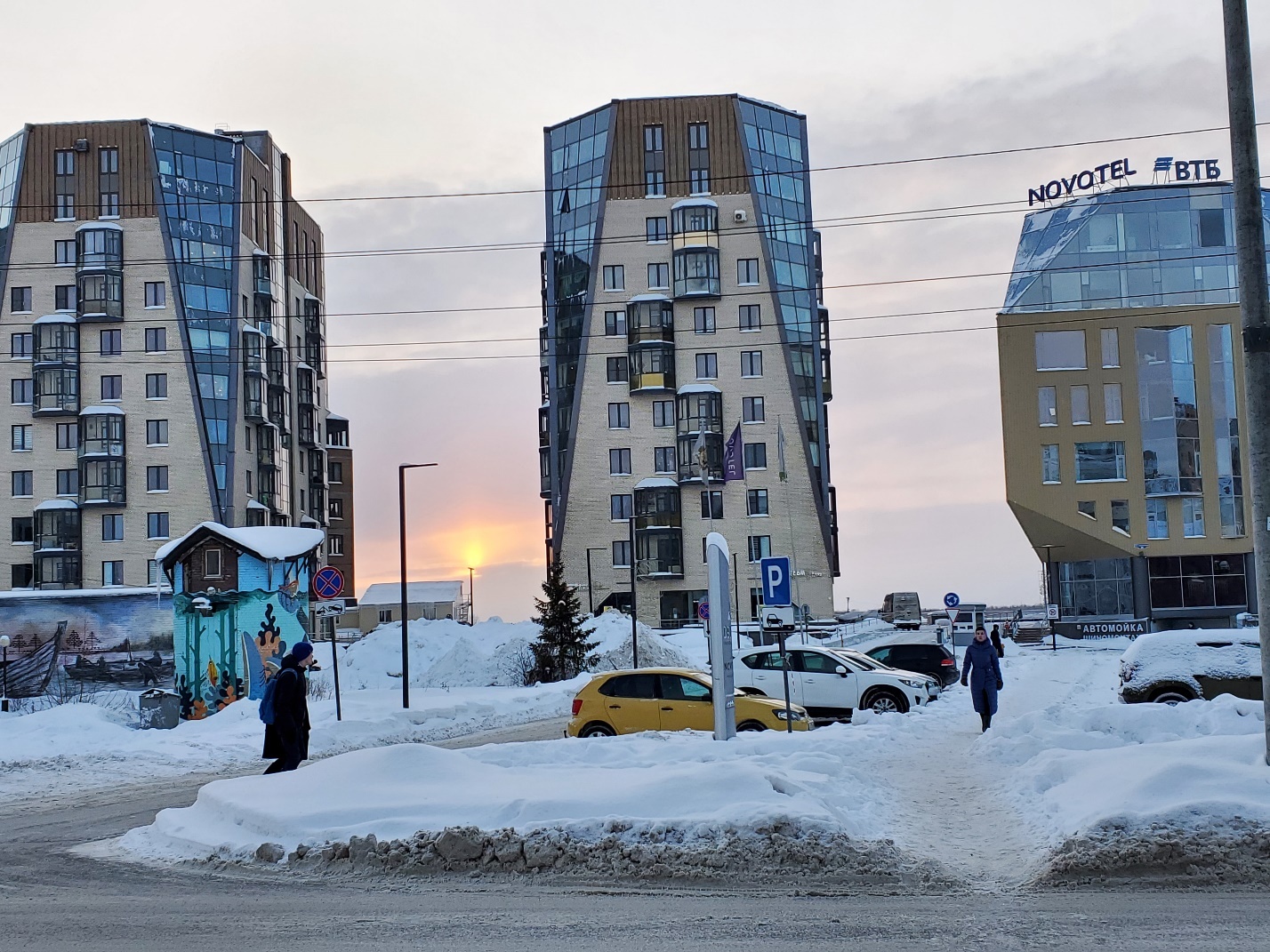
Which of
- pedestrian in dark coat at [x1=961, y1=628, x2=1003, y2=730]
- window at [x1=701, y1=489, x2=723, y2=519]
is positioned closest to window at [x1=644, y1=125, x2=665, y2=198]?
window at [x1=701, y1=489, x2=723, y2=519]

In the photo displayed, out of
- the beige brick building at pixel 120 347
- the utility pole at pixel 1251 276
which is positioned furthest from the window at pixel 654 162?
the utility pole at pixel 1251 276

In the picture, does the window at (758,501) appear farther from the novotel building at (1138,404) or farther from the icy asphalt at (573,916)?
the icy asphalt at (573,916)

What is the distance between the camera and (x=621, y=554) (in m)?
79.4

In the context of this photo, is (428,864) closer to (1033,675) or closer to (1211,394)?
(1033,675)

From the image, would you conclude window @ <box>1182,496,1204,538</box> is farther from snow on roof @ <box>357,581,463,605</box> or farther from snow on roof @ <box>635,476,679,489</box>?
snow on roof @ <box>357,581,463,605</box>

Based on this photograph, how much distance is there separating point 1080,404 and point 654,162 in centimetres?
2857

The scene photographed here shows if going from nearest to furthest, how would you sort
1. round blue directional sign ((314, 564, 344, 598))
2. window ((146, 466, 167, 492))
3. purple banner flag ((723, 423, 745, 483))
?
1. round blue directional sign ((314, 564, 344, 598))
2. purple banner flag ((723, 423, 745, 483))
3. window ((146, 466, 167, 492))

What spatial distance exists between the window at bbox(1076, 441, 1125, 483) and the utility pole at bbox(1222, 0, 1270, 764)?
65311mm

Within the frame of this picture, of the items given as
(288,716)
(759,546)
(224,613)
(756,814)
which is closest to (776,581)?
(288,716)

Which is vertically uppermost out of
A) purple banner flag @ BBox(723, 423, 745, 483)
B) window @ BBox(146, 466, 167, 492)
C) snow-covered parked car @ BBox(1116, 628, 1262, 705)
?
window @ BBox(146, 466, 167, 492)

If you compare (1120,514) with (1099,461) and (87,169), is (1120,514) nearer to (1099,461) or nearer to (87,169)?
(1099,461)

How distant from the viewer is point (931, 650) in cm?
3253

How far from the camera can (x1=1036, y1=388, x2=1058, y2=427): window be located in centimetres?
7556

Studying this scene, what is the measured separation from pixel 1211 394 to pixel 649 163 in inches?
1371
